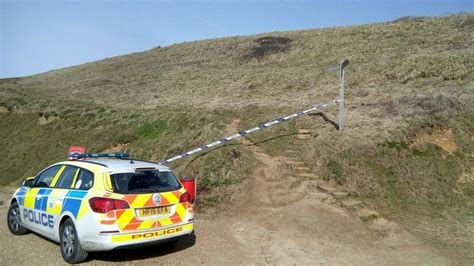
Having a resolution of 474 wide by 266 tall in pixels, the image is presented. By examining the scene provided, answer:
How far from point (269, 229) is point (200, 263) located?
7.44 feet

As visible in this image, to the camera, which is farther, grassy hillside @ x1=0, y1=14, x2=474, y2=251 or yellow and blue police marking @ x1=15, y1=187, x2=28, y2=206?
grassy hillside @ x1=0, y1=14, x2=474, y2=251

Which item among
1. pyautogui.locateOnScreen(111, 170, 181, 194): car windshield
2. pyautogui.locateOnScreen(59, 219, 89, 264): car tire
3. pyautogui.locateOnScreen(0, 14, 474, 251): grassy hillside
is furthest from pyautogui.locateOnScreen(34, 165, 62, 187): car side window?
pyautogui.locateOnScreen(0, 14, 474, 251): grassy hillside

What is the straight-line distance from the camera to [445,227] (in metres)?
9.13

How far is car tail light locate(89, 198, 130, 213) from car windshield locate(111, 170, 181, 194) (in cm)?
19

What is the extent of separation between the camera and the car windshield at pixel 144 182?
6.63 metres

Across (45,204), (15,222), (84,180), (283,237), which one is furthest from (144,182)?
(15,222)

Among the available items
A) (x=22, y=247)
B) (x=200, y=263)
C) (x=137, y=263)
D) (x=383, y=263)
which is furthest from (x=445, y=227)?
(x=22, y=247)

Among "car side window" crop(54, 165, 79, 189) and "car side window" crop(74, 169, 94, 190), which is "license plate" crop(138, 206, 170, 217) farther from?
"car side window" crop(54, 165, 79, 189)

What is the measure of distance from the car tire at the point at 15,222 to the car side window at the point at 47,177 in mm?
841

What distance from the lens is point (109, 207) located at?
20.7 feet

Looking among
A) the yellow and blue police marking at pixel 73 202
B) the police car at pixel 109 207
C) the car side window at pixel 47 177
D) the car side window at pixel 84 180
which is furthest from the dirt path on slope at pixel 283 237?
the car side window at pixel 84 180

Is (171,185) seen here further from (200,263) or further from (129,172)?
(200,263)

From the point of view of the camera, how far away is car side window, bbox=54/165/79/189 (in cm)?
728

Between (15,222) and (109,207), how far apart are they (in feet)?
11.3
